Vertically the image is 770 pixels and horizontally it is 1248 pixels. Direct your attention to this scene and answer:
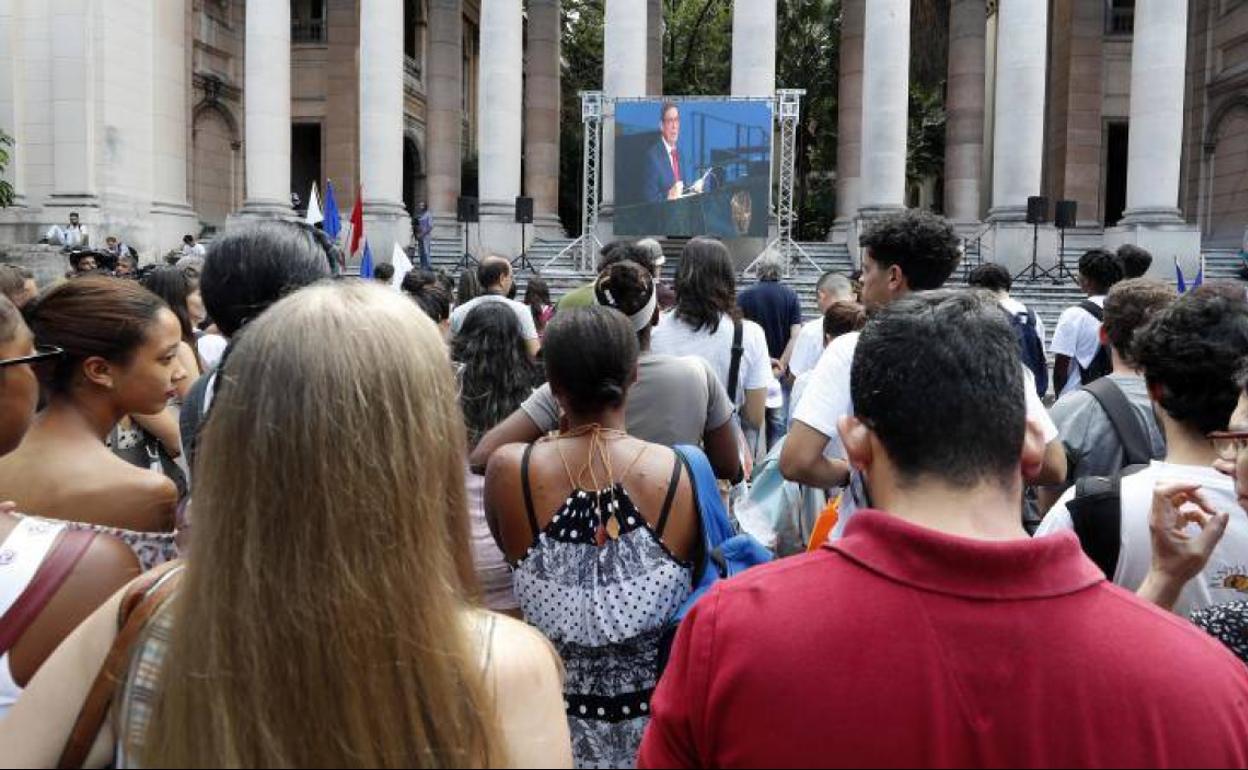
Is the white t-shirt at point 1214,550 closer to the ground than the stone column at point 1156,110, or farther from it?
closer to the ground

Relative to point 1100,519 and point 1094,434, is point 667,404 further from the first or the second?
point 1100,519

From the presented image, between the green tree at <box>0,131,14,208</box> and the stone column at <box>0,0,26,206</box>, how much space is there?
258 mm

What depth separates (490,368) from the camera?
14.8 ft

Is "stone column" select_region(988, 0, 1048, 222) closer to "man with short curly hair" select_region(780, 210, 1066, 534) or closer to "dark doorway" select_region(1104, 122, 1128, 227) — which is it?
"dark doorway" select_region(1104, 122, 1128, 227)

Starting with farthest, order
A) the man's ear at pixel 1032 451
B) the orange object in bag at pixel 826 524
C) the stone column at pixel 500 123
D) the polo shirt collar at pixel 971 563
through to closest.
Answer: the stone column at pixel 500 123 → the orange object in bag at pixel 826 524 → the man's ear at pixel 1032 451 → the polo shirt collar at pixel 971 563

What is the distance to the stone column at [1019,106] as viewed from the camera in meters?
23.3

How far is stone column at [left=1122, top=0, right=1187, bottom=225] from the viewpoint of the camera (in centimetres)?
2305

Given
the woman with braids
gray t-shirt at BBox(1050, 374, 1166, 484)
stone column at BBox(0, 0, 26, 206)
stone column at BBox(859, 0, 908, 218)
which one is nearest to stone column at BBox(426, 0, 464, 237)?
stone column at BBox(0, 0, 26, 206)

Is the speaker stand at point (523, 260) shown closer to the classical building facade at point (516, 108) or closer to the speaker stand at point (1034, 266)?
the classical building facade at point (516, 108)

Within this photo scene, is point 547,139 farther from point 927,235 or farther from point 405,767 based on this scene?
point 405,767

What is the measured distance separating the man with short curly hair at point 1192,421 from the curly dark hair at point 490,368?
225 cm

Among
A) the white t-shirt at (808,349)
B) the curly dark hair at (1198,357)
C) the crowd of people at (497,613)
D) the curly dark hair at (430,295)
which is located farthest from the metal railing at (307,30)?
the crowd of people at (497,613)

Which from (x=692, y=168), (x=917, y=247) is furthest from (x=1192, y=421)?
(x=692, y=168)

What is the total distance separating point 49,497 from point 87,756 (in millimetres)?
1205
